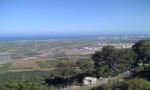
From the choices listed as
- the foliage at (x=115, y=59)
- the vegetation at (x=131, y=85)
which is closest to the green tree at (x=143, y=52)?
the foliage at (x=115, y=59)

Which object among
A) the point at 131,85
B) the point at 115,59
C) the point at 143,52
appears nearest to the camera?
the point at 131,85

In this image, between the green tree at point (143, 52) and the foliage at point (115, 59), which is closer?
the foliage at point (115, 59)

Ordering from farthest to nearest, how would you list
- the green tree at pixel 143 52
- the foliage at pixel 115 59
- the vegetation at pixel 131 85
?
1. the green tree at pixel 143 52
2. the foliage at pixel 115 59
3. the vegetation at pixel 131 85

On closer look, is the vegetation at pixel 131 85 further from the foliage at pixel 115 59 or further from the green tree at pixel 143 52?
A: the green tree at pixel 143 52

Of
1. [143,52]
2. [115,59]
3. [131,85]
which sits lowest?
[115,59]

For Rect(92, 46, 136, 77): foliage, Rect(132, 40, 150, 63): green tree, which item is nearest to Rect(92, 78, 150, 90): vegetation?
Rect(92, 46, 136, 77): foliage

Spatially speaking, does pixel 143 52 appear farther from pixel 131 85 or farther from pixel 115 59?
pixel 131 85

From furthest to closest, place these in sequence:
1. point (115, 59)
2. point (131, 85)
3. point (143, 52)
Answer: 1. point (115, 59)
2. point (143, 52)
3. point (131, 85)

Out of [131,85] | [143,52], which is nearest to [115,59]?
[143,52]

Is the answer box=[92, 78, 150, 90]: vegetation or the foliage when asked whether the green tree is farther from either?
box=[92, 78, 150, 90]: vegetation

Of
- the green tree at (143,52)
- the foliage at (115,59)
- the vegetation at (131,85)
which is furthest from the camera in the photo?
the green tree at (143,52)

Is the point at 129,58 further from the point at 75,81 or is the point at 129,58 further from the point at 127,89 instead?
the point at 127,89
